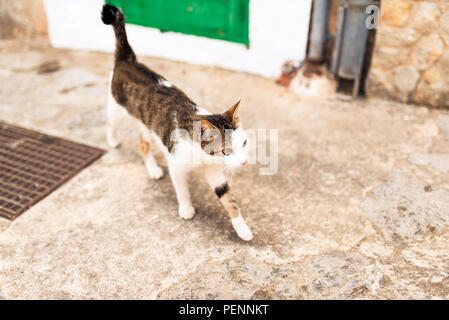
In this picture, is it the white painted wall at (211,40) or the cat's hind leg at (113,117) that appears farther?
the white painted wall at (211,40)

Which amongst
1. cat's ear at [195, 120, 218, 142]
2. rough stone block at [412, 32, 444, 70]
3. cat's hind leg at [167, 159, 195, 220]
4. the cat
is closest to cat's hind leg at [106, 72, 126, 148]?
the cat

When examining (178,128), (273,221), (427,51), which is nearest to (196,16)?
(427,51)

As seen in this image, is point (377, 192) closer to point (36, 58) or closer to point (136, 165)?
point (136, 165)

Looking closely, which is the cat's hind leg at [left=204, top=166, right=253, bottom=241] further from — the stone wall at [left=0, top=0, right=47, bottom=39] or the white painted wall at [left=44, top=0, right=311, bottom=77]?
the stone wall at [left=0, top=0, right=47, bottom=39]

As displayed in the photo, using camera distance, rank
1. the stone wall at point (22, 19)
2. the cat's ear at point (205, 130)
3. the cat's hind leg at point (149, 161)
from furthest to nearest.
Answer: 1. the stone wall at point (22, 19)
2. the cat's hind leg at point (149, 161)
3. the cat's ear at point (205, 130)

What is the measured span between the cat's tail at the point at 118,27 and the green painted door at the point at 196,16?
175 centimetres

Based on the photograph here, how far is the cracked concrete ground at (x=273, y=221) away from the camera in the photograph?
7.98 feet

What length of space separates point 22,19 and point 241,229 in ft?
15.3

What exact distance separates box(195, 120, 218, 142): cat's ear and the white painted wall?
2.56m

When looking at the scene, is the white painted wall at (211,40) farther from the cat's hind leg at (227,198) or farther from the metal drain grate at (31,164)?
the cat's hind leg at (227,198)

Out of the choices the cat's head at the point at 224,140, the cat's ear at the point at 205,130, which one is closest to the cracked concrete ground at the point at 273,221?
the cat's head at the point at 224,140

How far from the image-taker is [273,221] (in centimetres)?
288

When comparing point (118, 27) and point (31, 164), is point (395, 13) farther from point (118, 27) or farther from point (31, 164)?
point (31, 164)

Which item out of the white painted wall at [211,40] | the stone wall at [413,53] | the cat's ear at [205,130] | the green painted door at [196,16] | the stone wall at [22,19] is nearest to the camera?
the cat's ear at [205,130]
